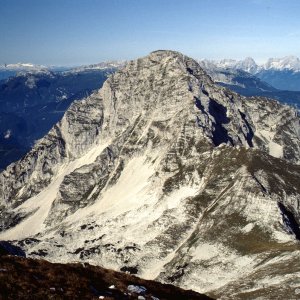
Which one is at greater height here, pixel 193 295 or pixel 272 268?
pixel 193 295

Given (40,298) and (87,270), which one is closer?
(40,298)

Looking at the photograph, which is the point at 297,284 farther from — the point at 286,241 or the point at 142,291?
the point at 286,241

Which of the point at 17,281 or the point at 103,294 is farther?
the point at 103,294

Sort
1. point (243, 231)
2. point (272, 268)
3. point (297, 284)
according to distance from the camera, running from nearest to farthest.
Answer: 1. point (297, 284)
2. point (272, 268)
3. point (243, 231)

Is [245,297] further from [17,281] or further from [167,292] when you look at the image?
[17,281]

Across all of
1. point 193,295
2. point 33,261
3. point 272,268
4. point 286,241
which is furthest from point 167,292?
point 286,241

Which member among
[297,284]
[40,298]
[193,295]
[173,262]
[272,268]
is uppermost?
[40,298]

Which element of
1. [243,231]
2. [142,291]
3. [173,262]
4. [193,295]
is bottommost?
[173,262]

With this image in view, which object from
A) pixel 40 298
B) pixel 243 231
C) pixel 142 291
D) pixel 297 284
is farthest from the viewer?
pixel 243 231

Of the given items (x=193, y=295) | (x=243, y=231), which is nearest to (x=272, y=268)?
(x=243, y=231)
